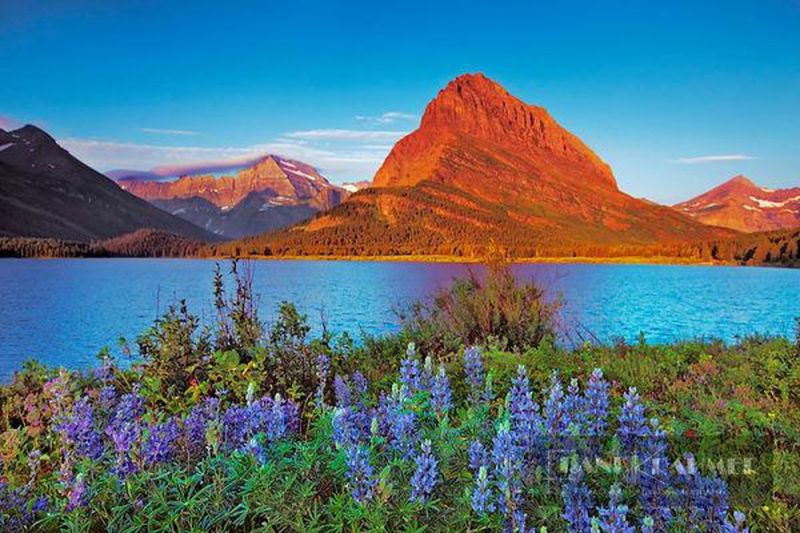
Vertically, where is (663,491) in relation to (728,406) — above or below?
above

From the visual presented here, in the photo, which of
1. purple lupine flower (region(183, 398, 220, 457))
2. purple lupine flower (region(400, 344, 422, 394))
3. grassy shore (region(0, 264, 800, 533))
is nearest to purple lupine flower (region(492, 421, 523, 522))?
grassy shore (region(0, 264, 800, 533))

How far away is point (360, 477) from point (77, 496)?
1.61m

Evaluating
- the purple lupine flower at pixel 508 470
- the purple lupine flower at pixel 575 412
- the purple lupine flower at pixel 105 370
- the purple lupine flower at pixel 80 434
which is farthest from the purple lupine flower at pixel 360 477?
the purple lupine flower at pixel 105 370

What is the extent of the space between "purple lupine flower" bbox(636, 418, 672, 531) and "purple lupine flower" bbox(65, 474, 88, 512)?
311 cm

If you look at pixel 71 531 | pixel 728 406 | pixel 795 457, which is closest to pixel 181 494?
pixel 71 531

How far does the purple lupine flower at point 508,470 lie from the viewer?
283cm

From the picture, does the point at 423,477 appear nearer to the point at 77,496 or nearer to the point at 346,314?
the point at 77,496

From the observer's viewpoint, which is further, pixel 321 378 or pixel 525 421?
pixel 321 378

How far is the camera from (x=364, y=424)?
169 inches

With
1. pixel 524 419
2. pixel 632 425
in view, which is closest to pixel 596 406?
pixel 632 425

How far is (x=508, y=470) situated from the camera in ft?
9.32

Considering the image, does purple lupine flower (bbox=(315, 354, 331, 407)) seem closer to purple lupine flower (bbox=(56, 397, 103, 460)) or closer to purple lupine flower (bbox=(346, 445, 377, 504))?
purple lupine flower (bbox=(56, 397, 103, 460))

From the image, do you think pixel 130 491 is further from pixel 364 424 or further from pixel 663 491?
pixel 663 491

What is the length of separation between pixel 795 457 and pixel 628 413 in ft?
9.31
